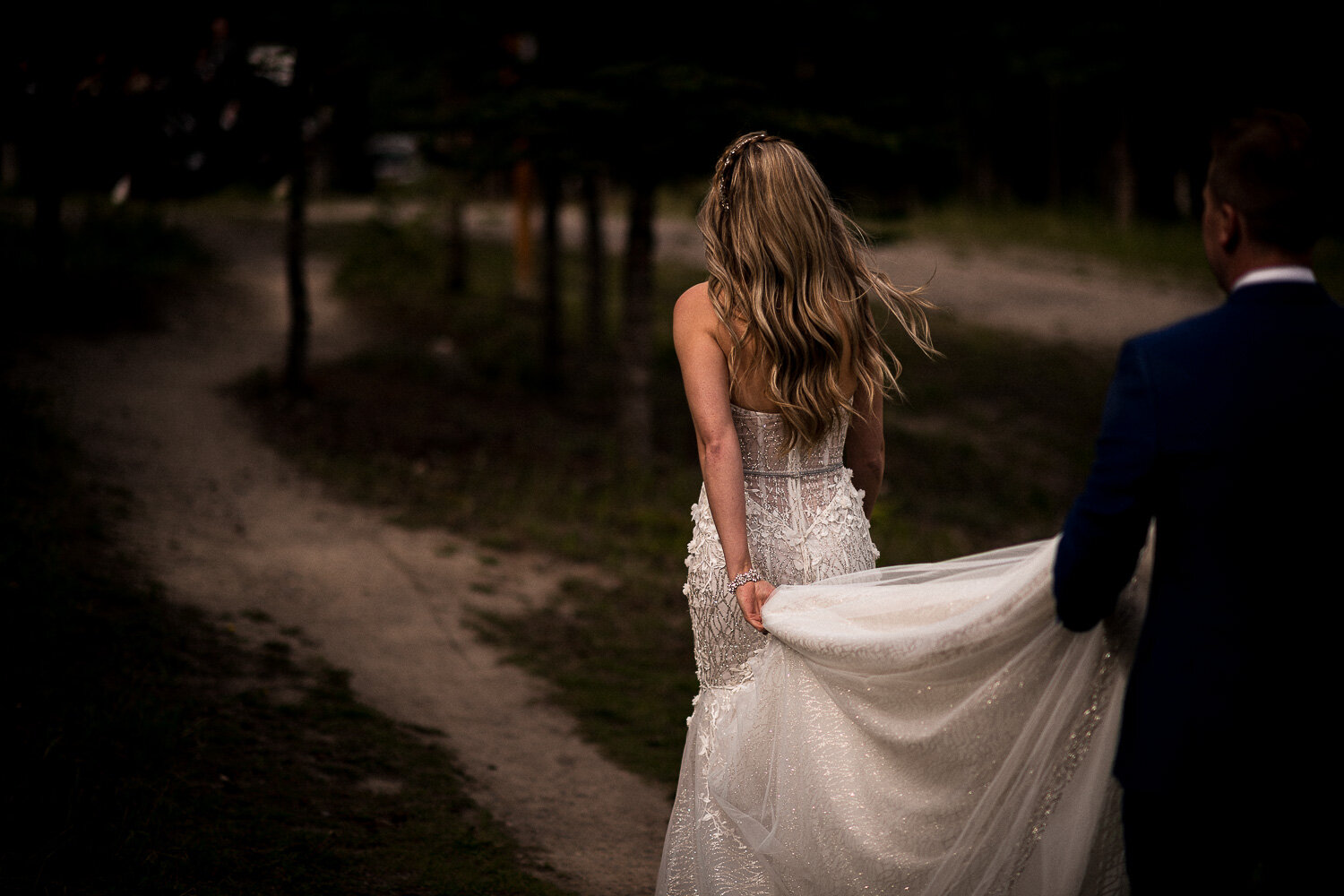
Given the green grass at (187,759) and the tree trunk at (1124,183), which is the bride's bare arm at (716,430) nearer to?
the green grass at (187,759)

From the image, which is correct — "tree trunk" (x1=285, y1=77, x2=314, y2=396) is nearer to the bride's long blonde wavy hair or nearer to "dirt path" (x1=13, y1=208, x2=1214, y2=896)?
"dirt path" (x1=13, y1=208, x2=1214, y2=896)

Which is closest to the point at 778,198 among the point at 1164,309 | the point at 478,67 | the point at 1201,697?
the point at 1201,697

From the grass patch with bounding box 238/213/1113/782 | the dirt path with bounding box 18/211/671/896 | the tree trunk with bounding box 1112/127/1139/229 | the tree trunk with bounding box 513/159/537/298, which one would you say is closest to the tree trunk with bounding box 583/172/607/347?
the grass patch with bounding box 238/213/1113/782

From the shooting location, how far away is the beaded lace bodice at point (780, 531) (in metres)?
3.32

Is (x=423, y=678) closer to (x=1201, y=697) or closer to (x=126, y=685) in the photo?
(x=126, y=685)

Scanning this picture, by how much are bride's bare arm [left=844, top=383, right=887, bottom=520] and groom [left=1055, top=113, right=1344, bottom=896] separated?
125 centimetres

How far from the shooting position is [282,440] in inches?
403

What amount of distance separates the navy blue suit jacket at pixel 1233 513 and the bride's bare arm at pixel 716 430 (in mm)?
1183

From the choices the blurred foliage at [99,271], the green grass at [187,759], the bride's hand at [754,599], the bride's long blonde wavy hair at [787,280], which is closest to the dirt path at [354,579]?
the green grass at [187,759]

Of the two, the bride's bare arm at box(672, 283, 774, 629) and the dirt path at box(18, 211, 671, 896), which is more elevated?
the bride's bare arm at box(672, 283, 774, 629)

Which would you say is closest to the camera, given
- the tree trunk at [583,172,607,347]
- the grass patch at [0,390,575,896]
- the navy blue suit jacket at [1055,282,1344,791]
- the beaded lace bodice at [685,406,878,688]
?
the navy blue suit jacket at [1055,282,1344,791]

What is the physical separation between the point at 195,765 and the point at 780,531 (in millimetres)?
2758

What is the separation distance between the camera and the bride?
2.67 m

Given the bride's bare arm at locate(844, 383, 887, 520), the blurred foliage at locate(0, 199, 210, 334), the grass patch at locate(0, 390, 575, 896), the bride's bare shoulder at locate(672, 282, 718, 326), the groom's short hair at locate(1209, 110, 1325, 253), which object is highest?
the groom's short hair at locate(1209, 110, 1325, 253)
